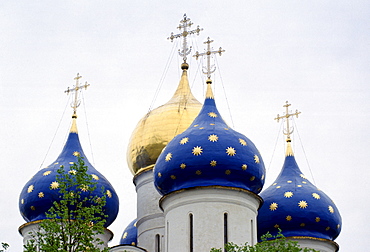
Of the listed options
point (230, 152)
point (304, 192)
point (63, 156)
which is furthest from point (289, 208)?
point (63, 156)

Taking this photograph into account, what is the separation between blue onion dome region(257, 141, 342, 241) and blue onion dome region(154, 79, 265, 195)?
227 centimetres

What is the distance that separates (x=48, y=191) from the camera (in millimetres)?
19906

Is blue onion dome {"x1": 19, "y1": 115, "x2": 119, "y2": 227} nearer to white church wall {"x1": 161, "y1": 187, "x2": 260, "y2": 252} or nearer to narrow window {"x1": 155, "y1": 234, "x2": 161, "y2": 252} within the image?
narrow window {"x1": 155, "y1": 234, "x2": 161, "y2": 252}

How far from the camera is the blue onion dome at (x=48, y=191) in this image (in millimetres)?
19906

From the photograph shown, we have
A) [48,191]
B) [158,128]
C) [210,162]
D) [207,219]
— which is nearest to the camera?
[207,219]

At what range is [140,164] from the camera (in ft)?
73.1

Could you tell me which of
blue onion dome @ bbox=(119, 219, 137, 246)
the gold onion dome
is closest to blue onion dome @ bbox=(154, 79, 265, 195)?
the gold onion dome

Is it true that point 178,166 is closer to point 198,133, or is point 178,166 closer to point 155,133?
point 198,133

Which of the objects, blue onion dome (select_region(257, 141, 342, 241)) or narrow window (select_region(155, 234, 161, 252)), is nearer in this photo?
blue onion dome (select_region(257, 141, 342, 241))

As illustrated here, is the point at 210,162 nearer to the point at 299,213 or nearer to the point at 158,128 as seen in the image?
the point at 299,213

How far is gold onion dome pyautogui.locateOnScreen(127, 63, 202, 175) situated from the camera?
72.1 feet

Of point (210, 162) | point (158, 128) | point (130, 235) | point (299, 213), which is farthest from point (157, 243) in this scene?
point (210, 162)

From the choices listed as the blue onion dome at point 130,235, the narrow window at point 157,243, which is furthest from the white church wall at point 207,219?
the blue onion dome at point 130,235

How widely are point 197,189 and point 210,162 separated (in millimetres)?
665
